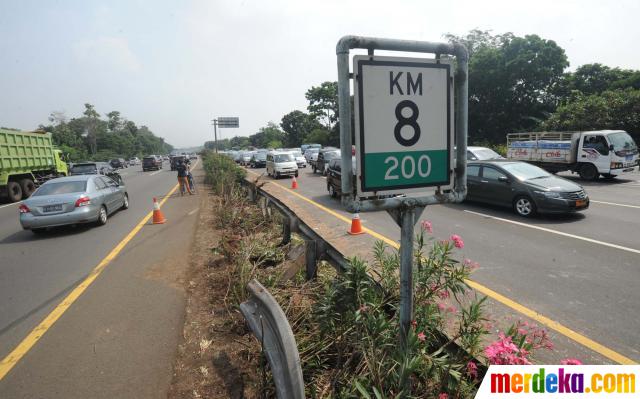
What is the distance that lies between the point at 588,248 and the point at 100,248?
30.1 ft

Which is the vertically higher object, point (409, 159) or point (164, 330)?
point (409, 159)

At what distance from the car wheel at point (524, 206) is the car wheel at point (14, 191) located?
759 inches

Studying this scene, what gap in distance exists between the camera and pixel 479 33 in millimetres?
40781

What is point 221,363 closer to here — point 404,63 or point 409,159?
point 409,159

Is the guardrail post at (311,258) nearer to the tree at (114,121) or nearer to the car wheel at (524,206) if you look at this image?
the car wheel at (524,206)

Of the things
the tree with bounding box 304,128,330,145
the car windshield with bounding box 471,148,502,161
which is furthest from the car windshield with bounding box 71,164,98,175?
the tree with bounding box 304,128,330,145

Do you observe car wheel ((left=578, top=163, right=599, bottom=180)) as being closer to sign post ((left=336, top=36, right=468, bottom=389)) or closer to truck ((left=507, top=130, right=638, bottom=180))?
truck ((left=507, top=130, right=638, bottom=180))

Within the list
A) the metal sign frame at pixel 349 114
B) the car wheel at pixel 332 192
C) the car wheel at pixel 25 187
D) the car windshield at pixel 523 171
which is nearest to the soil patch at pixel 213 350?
the metal sign frame at pixel 349 114

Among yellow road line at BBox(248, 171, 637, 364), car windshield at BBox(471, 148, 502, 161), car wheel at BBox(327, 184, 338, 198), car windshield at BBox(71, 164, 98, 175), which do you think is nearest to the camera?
yellow road line at BBox(248, 171, 637, 364)

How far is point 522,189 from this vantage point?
344 inches

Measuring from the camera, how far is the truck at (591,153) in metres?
14.1

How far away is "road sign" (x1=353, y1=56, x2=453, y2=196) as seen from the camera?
160 centimetres

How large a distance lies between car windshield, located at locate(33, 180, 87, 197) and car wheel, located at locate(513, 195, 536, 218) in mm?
10973

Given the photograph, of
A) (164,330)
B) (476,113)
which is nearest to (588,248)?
(164,330)
